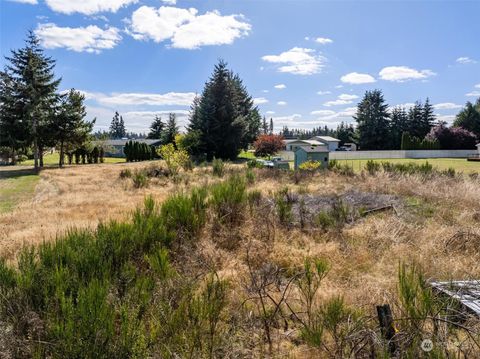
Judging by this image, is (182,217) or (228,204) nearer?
(182,217)

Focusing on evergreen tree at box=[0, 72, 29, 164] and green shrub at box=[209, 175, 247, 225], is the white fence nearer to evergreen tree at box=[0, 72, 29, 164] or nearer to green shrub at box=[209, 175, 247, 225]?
evergreen tree at box=[0, 72, 29, 164]

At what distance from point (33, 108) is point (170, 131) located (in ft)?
70.5

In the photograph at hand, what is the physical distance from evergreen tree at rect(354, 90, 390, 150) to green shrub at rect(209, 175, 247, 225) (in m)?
51.4

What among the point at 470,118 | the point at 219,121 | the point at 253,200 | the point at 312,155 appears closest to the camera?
the point at 253,200

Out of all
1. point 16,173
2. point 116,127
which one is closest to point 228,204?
point 16,173

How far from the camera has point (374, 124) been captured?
173ft

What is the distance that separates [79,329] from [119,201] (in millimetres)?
7456

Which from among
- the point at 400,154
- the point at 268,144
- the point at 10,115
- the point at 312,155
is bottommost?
the point at 312,155

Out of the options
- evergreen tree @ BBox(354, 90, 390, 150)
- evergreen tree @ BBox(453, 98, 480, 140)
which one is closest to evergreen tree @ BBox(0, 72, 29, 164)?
evergreen tree @ BBox(354, 90, 390, 150)

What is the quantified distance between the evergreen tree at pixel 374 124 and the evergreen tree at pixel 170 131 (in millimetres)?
31206

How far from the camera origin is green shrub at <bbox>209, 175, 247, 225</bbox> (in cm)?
623

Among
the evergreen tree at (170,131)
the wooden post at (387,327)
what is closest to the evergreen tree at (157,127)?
the evergreen tree at (170,131)

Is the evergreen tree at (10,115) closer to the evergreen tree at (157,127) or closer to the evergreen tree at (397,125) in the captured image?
the evergreen tree at (157,127)

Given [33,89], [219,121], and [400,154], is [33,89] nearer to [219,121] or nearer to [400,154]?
[219,121]
